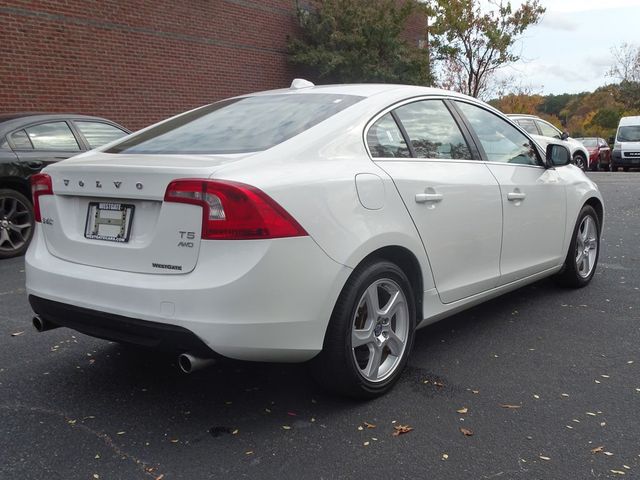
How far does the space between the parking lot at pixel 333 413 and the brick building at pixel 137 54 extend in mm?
8688

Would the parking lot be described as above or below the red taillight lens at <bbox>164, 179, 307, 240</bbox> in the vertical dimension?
below

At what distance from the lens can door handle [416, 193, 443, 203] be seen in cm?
339

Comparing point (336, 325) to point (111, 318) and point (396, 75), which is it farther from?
point (396, 75)

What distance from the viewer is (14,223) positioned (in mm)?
7055

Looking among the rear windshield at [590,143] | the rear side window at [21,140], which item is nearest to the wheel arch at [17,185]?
the rear side window at [21,140]

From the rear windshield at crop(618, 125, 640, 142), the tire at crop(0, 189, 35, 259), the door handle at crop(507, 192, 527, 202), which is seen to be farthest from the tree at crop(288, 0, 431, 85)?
the door handle at crop(507, 192, 527, 202)

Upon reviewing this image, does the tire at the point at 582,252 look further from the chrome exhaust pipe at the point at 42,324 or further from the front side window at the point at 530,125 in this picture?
the front side window at the point at 530,125

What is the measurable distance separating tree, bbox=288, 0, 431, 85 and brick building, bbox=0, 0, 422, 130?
1.95 feet

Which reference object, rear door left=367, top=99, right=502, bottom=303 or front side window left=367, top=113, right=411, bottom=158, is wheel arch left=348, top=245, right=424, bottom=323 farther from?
front side window left=367, top=113, right=411, bottom=158

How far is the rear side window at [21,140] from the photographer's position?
7.13 meters

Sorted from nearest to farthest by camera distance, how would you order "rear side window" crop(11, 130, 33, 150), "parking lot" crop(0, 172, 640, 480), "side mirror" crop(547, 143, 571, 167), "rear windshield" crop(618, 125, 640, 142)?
"parking lot" crop(0, 172, 640, 480)
"side mirror" crop(547, 143, 571, 167)
"rear side window" crop(11, 130, 33, 150)
"rear windshield" crop(618, 125, 640, 142)

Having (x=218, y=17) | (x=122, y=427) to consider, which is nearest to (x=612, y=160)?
(x=218, y=17)

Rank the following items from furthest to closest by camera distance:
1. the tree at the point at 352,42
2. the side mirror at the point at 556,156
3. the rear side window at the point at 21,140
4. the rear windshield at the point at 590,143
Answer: the rear windshield at the point at 590,143, the tree at the point at 352,42, the rear side window at the point at 21,140, the side mirror at the point at 556,156

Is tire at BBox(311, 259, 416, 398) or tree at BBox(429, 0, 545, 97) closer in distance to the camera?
tire at BBox(311, 259, 416, 398)
